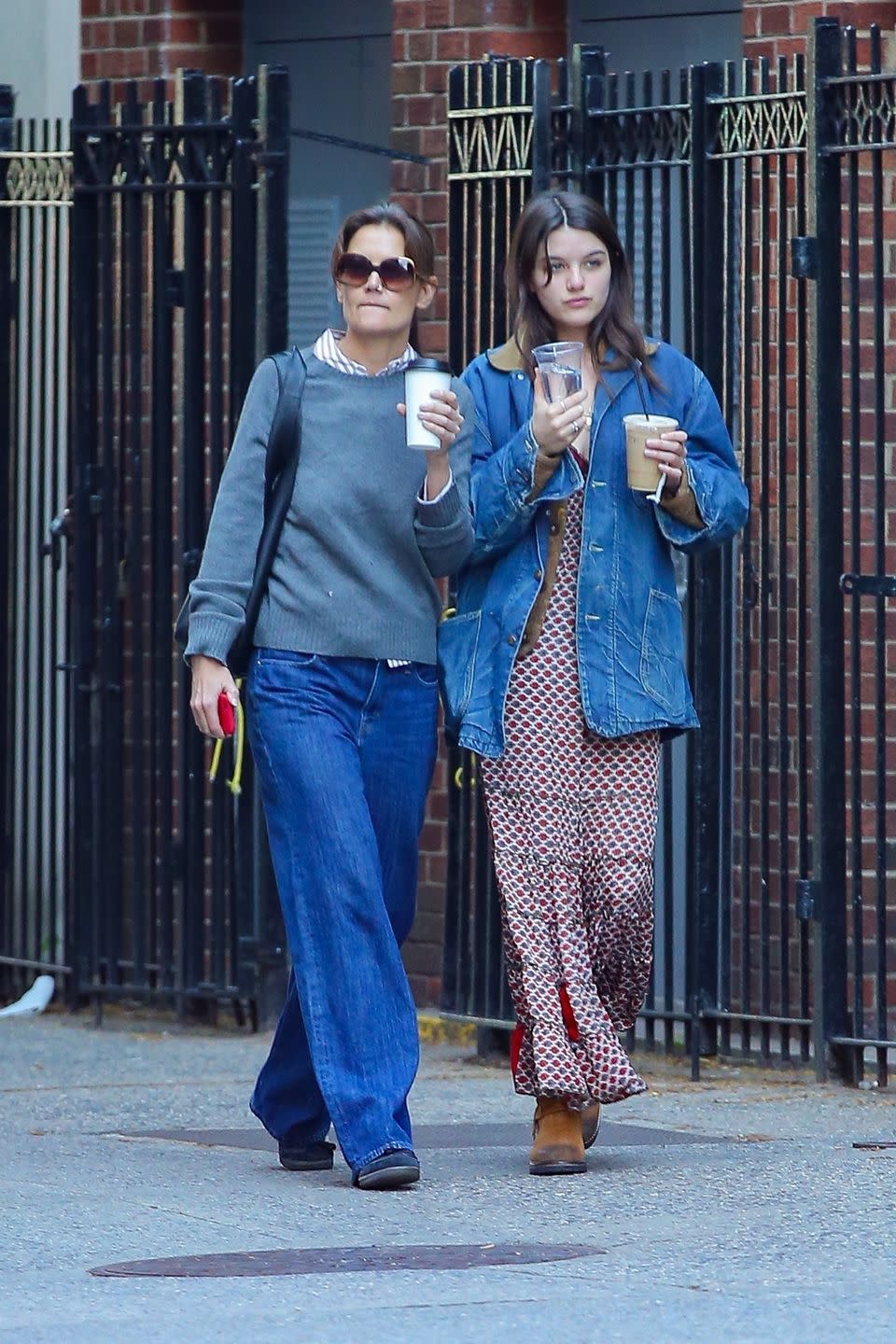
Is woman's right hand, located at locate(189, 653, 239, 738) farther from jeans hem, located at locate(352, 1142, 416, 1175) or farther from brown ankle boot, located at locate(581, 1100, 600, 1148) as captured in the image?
brown ankle boot, located at locate(581, 1100, 600, 1148)

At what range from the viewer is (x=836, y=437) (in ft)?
24.8

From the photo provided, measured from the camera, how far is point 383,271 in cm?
587

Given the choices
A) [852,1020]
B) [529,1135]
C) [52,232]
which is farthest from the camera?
[52,232]

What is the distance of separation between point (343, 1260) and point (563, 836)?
49.3 inches

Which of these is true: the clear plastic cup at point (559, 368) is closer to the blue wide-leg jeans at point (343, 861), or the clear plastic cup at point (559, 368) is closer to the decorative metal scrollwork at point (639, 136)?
the blue wide-leg jeans at point (343, 861)

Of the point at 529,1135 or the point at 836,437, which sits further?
the point at 836,437

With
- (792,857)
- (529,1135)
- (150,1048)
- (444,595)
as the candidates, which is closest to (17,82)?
(444,595)

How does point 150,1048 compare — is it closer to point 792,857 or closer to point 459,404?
point 792,857

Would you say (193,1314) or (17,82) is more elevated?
(17,82)

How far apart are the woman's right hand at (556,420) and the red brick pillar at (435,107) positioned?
3174mm

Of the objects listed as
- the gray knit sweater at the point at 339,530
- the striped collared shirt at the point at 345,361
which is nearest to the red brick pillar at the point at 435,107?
the striped collared shirt at the point at 345,361

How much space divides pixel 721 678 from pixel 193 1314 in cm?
349

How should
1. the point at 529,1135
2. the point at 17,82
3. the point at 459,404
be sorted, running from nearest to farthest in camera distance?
the point at 459,404
the point at 529,1135
the point at 17,82

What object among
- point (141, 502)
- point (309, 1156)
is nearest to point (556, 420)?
point (309, 1156)
